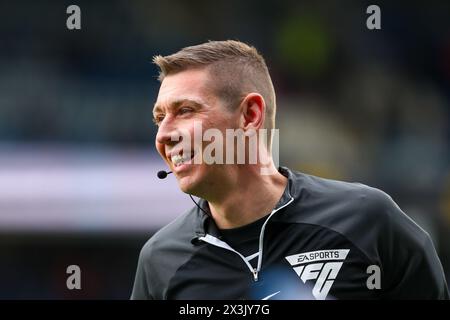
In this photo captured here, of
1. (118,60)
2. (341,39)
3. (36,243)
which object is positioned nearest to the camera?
(36,243)

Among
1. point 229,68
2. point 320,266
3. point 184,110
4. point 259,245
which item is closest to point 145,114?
point 229,68

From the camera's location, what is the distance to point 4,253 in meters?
8.41

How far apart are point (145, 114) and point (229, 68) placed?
5.27 metres

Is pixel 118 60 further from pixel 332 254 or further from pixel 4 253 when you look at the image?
pixel 332 254

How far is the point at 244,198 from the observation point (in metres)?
3.11

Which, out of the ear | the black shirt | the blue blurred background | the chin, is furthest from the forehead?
the blue blurred background

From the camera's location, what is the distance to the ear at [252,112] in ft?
10.3

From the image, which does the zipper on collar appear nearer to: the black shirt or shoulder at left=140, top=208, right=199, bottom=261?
the black shirt

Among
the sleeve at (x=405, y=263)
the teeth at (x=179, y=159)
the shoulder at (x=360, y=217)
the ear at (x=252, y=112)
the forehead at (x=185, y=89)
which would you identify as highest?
the forehead at (x=185, y=89)

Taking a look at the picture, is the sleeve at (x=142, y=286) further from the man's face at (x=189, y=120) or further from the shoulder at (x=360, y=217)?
the shoulder at (x=360, y=217)

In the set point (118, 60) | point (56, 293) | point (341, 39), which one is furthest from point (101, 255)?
point (341, 39)

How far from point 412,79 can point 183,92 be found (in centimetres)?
678

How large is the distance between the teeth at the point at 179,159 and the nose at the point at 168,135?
0.06 meters

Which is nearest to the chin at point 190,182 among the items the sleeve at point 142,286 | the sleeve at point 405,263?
the sleeve at point 142,286
